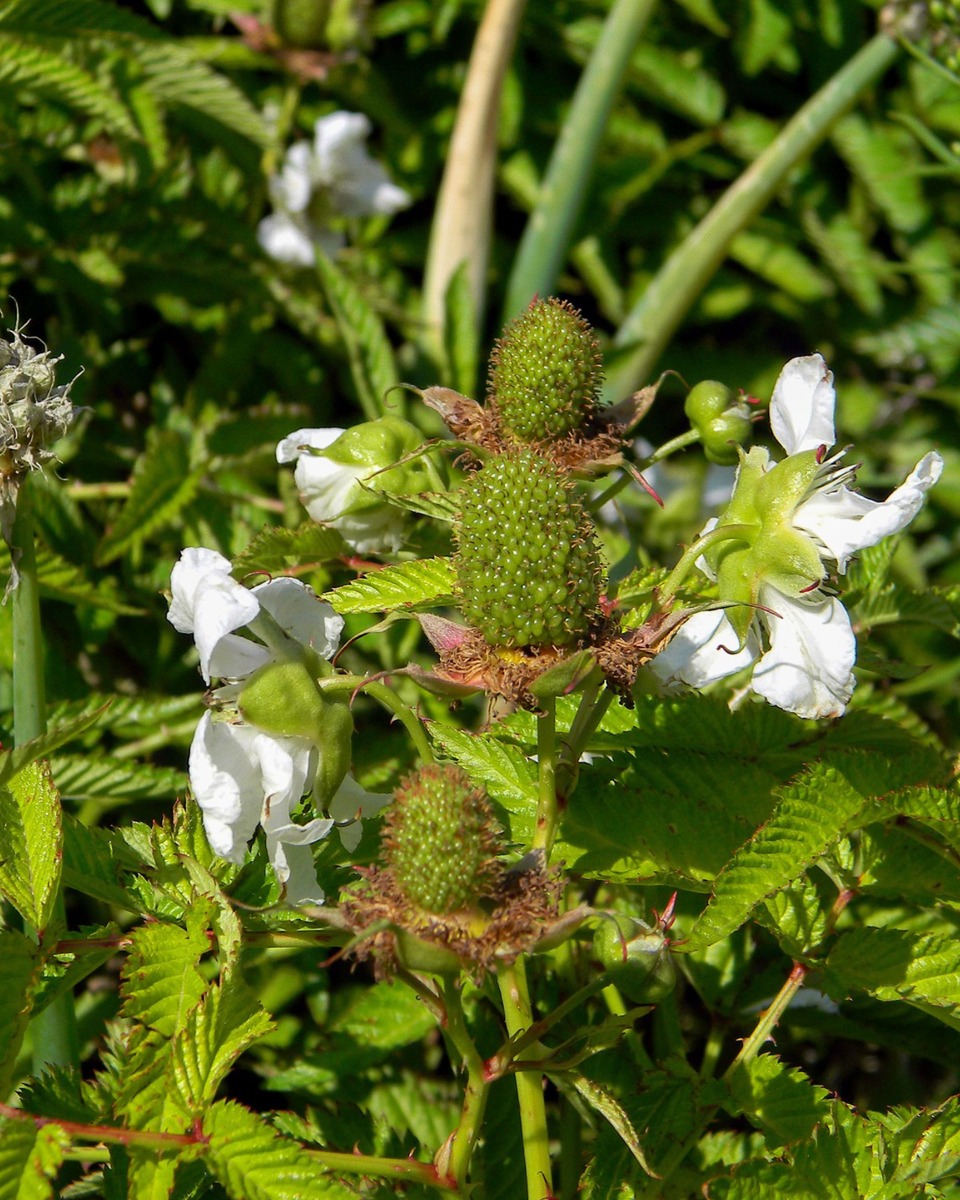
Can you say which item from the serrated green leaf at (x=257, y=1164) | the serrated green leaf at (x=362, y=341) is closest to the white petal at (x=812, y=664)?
the serrated green leaf at (x=257, y=1164)

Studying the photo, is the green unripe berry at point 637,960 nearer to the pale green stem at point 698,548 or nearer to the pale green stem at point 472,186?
the pale green stem at point 698,548

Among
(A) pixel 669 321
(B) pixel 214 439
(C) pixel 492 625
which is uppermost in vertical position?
(A) pixel 669 321

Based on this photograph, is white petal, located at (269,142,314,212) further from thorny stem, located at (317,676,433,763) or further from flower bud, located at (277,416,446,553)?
thorny stem, located at (317,676,433,763)

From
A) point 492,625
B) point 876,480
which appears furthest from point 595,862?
point 876,480

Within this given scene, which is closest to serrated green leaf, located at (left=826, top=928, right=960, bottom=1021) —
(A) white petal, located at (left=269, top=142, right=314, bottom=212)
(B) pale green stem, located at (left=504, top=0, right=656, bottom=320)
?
(B) pale green stem, located at (left=504, top=0, right=656, bottom=320)

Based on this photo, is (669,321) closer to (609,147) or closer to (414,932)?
(609,147)

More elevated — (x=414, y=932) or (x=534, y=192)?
(x=534, y=192)
